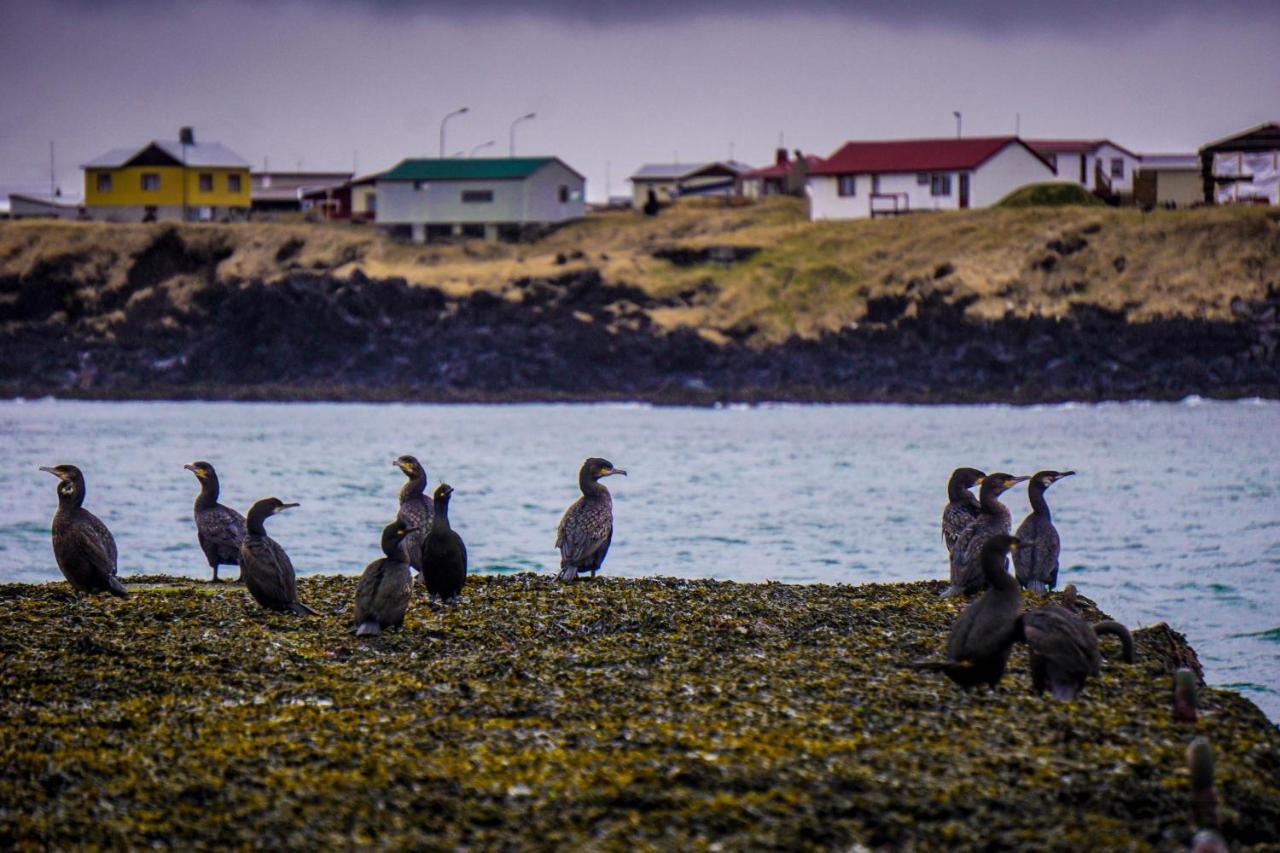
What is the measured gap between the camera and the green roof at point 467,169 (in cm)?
9888

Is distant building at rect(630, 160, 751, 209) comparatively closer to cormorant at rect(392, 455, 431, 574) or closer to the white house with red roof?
the white house with red roof

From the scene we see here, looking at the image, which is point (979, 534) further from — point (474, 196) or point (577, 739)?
point (474, 196)

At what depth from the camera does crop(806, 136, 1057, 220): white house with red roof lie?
94625 mm

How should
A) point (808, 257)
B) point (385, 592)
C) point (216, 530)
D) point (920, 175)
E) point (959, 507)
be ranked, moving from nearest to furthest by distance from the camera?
1. point (385, 592)
2. point (216, 530)
3. point (959, 507)
4. point (808, 257)
5. point (920, 175)

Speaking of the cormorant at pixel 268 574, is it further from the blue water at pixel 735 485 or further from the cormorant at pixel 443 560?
the blue water at pixel 735 485

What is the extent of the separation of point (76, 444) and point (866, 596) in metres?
50.4

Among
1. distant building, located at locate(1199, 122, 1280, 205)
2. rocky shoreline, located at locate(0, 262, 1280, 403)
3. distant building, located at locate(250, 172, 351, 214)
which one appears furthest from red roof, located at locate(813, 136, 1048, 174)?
distant building, located at locate(250, 172, 351, 214)

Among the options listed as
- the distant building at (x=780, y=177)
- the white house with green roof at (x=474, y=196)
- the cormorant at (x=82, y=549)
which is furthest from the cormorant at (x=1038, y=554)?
the distant building at (x=780, y=177)

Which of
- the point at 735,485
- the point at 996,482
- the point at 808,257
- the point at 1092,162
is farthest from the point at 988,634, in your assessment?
the point at 1092,162

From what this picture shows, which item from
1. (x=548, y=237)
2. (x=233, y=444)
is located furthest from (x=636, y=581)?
(x=548, y=237)

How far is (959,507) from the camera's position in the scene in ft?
62.6

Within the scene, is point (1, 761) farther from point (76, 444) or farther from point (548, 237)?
point (548, 237)

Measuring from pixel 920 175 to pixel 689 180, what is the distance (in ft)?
90.1

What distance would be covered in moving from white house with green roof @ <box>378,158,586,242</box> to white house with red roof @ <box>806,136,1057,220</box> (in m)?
15.3
